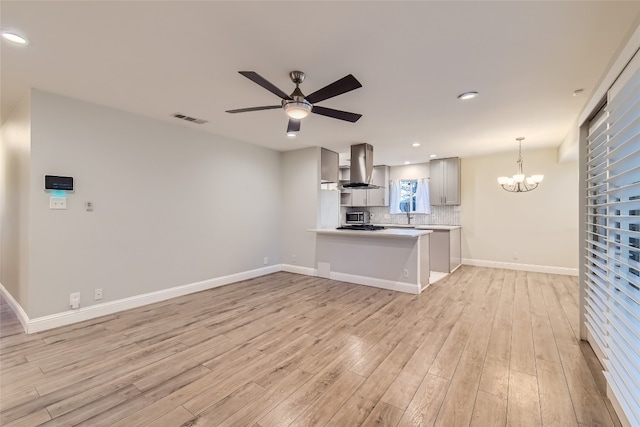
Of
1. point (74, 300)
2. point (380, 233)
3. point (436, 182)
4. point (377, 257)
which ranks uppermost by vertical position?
point (436, 182)

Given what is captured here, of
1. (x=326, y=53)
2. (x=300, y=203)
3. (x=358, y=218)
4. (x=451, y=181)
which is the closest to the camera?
(x=326, y=53)

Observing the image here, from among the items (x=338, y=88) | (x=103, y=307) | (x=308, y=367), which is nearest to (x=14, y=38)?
(x=338, y=88)

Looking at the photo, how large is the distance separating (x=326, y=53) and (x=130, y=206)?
3171 mm

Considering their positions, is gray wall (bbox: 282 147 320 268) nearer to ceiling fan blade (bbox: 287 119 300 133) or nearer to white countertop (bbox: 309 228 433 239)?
white countertop (bbox: 309 228 433 239)

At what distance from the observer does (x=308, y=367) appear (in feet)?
7.41

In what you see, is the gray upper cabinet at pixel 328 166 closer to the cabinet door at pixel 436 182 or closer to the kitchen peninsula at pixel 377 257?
the kitchen peninsula at pixel 377 257

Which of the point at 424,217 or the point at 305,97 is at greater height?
the point at 305,97

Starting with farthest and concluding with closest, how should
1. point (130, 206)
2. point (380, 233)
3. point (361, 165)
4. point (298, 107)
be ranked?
point (361, 165) → point (380, 233) → point (130, 206) → point (298, 107)

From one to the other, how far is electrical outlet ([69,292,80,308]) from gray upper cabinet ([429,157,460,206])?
6.69m

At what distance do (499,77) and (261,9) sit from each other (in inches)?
86.9

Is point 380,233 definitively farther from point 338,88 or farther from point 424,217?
point 424,217

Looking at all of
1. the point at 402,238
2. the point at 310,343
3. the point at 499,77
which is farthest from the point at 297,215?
the point at 499,77

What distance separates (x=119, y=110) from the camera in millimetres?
3486

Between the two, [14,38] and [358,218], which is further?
[358,218]
